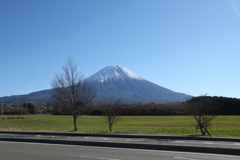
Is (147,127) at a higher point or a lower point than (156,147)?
lower

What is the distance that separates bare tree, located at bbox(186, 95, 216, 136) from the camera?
19.2 metres

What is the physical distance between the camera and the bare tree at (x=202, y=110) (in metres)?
19.2

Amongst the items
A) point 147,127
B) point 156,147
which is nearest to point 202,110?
point 156,147

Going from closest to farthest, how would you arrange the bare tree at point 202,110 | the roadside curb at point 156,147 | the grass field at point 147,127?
the roadside curb at point 156,147 → the bare tree at point 202,110 → the grass field at point 147,127

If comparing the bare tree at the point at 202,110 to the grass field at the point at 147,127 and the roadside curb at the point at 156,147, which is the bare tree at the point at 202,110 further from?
the roadside curb at the point at 156,147

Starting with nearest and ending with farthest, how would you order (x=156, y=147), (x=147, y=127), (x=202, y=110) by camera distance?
A: (x=156, y=147) < (x=202, y=110) < (x=147, y=127)

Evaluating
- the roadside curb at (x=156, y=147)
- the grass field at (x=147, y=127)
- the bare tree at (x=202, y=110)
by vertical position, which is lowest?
the grass field at (x=147, y=127)

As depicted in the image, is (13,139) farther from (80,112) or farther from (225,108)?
(225,108)

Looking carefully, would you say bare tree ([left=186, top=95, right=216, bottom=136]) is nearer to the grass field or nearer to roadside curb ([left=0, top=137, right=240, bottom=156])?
the grass field

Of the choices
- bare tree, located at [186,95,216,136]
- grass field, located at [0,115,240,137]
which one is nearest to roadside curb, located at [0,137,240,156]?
bare tree, located at [186,95,216,136]

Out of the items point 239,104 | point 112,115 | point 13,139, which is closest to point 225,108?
point 239,104

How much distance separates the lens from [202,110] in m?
19.3

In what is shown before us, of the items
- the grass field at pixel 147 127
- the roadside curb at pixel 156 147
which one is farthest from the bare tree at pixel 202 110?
the roadside curb at pixel 156 147

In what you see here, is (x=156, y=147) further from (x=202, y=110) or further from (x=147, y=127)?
(x=147, y=127)
